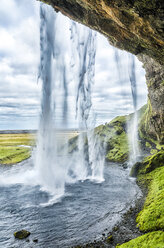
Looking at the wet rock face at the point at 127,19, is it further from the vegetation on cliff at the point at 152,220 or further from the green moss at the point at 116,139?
the green moss at the point at 116,139

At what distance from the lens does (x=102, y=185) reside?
31750 millimetres

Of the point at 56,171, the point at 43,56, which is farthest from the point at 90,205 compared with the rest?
the point at 43,56

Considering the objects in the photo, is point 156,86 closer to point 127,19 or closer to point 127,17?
point 127,19

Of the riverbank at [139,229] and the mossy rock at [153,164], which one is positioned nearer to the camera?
the riverbank at [139,229]

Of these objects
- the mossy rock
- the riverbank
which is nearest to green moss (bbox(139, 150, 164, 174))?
the mossy rock

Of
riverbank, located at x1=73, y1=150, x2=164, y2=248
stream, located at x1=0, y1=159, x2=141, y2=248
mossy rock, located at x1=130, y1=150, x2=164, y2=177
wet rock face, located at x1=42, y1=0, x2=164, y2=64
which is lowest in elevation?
stream, located at x1=0, y1=159, x2=141, y2=248

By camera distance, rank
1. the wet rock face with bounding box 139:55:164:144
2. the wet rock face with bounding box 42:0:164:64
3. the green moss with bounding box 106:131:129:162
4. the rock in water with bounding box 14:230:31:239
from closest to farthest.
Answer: the wet rock face with bounding box 42:0:164:64 < the rock in water with bounding box 14:230:31:239 < the wet rock face with bounding box 139:55:164:144 < the green moss with bounding box 106:131:129:162

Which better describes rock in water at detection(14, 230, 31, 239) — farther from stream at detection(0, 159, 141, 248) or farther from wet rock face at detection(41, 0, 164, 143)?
wet rock face at detection(41, 0, 164, 143)

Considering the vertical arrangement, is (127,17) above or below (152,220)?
above

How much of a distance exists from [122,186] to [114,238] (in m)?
15.2

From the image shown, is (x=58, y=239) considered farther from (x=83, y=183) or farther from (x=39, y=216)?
(x=83, y=183)

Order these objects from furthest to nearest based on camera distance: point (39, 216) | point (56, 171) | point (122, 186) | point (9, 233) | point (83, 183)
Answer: point (56, 171) < point (83, 183) < point (122, 186) < point (39, 216) < point (9, 233)

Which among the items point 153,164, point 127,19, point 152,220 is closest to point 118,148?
point 153,164

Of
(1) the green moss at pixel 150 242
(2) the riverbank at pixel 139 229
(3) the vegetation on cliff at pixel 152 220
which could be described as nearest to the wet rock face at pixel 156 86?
(3) the vegetation on cliff at pixel 152 220
